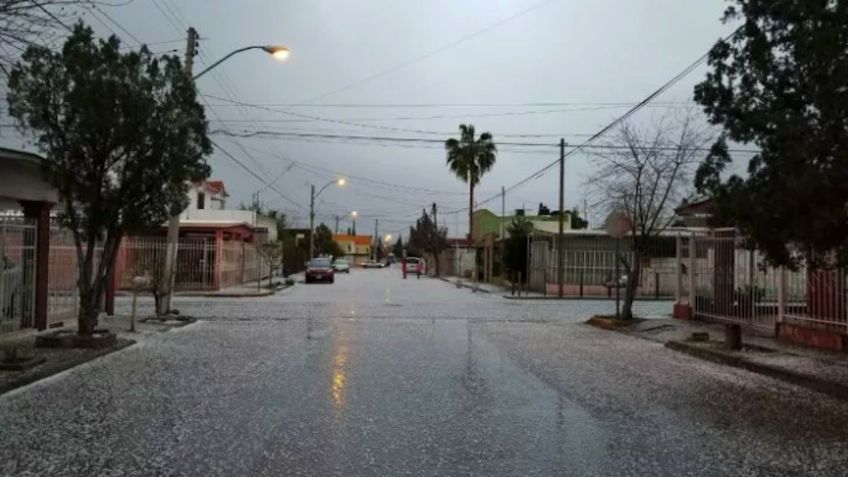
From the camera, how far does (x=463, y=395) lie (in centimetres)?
1031

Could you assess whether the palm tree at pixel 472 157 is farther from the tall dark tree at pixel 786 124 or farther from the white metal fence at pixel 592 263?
the tall dark tree at pixel 786 124

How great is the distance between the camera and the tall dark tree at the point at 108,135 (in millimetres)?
14102

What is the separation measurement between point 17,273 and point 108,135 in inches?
134

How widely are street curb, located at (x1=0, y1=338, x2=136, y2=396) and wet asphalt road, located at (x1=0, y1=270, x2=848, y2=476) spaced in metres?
0.20

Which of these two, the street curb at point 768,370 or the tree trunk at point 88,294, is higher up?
the tree trunk at point 88,294

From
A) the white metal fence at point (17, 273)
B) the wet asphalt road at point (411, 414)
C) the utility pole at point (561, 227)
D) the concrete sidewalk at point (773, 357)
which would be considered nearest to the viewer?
the wet asphalt road at point (411, 414)

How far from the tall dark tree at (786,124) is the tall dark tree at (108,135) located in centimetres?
931

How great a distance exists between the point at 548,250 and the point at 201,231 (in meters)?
17.7

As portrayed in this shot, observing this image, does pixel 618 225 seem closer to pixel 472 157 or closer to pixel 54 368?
pixel 54 368

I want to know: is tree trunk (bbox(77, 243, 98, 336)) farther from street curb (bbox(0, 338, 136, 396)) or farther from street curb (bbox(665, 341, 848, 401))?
street curb (bbox(665, 341, 848, 401))

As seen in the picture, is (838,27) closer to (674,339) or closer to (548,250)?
(674,339)

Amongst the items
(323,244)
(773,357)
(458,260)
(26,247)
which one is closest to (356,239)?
(323,244)

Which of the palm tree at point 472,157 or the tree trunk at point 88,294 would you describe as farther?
the palm tree at point 472,157

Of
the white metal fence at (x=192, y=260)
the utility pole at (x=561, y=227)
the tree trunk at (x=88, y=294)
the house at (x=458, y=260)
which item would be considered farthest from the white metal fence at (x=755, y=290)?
the house at (x=458, y=260)
